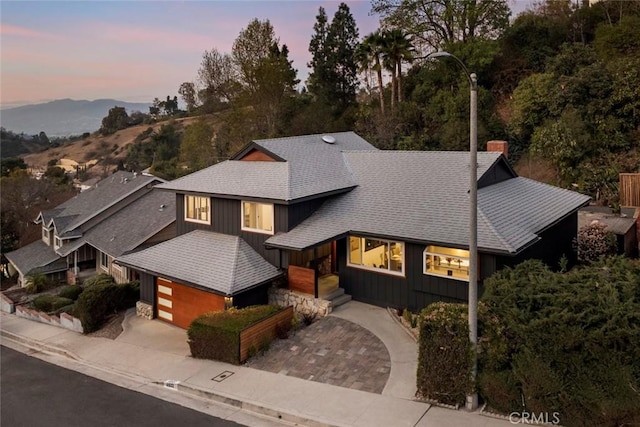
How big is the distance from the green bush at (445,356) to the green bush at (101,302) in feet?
40.9

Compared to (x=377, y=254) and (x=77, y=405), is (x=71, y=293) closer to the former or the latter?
(x=77, y=405)

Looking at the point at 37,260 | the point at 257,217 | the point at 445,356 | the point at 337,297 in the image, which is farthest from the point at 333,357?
the point at 37,260

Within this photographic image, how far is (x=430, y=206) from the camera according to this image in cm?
1541

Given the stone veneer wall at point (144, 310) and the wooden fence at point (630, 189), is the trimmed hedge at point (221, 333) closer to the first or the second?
the stone veneer wall at point (144, 310)

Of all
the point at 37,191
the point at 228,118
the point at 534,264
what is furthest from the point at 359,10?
the point at 534,264

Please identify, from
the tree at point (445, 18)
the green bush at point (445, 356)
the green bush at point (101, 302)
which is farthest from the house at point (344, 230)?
the tree at point (445, 18)

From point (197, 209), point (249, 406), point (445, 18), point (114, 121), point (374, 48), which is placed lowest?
point (249, 406)

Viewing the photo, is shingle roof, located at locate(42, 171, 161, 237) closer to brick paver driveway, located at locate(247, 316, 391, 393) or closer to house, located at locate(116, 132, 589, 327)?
house, located at locate(116, 132, 589, 327)

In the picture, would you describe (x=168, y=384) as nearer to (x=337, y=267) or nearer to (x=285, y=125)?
(x=337, y=267)

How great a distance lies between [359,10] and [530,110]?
18969mm

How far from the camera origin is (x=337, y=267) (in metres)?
16.9

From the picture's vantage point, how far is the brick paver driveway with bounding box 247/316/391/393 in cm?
1105

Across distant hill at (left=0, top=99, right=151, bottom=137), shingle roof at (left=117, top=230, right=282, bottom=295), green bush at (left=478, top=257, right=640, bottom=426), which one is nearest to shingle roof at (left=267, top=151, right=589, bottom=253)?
shingle roof at (left=117, top=230, right=282, bottom=295)

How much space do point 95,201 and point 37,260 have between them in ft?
16.4
